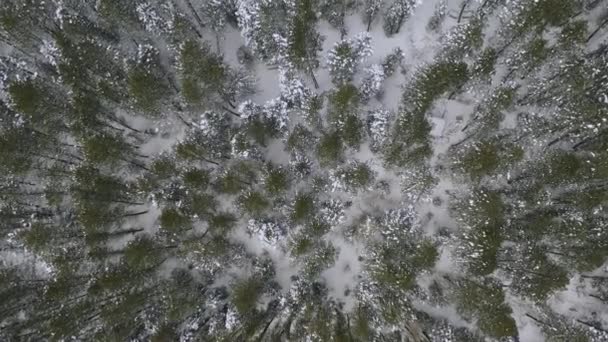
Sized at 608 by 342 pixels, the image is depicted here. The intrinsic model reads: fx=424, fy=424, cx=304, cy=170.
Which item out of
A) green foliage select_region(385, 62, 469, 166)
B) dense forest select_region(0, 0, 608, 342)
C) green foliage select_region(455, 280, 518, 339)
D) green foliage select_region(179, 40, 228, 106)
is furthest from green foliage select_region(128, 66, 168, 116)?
green foliage select_region(455, 280, 518, 339)

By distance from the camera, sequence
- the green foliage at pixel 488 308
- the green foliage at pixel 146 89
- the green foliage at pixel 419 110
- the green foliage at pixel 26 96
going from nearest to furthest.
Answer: the green foliage at pixel 488 308 < the green foliage at pixel 419 110 < the green foliage at pixel 146 89 < the green foliage at pixel 26 96

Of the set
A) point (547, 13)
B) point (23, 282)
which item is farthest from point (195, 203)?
point (547, 13)

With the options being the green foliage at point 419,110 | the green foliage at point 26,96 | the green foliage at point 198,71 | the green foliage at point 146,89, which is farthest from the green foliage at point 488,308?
the green foliage at point 26,96

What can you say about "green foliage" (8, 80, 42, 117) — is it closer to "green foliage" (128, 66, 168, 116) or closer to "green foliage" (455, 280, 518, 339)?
"green foliage" (128, 66, 168, 116)

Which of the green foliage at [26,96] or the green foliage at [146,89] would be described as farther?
the green foliage at [26,96]

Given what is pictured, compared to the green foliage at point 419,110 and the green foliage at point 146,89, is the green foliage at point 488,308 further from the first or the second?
the green foliage at point 146,89

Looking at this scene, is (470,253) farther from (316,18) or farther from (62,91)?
(62,91)

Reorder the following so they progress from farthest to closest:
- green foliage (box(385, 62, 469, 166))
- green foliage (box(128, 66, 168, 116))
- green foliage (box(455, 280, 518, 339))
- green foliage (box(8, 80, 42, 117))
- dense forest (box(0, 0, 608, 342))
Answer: green foliage (box(8, 80, 42, 117)) < dense forest (box(0, 0, 608, 342)) < green foliage (box(128, 66, 168, 116)) < green foliage (box(385, 62, 469, 166)) < green foliage (box(455, 280, 518, 339))

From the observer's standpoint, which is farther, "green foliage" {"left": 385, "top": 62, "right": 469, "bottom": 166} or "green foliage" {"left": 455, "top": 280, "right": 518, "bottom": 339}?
"green foliage" {"left": 385, "top": 62, "right": 469, "bottom": 166}
